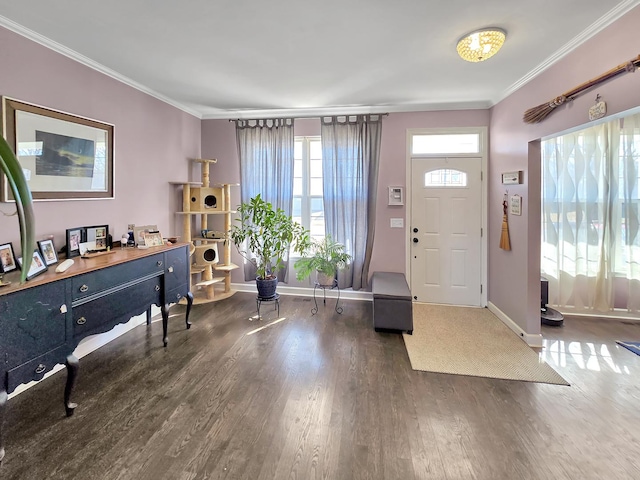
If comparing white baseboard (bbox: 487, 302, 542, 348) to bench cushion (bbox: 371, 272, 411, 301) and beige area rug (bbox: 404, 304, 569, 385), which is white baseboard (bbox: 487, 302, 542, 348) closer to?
beige area rug (bbox: 404, 304, 569, 385)

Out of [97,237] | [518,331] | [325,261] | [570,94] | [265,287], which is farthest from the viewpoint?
[325,261]

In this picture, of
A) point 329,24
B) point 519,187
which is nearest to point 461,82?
point 519,187

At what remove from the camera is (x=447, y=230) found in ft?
13.9

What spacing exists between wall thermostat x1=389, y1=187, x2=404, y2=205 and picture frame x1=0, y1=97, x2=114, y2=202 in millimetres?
3190

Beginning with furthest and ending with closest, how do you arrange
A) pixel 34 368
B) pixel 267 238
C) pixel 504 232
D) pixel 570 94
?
pixel 267 238, pixel 504 232, pixel 570 94, pixel 34 368

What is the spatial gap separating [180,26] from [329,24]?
1.06 meters

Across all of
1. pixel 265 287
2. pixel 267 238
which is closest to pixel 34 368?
pixel 265 287

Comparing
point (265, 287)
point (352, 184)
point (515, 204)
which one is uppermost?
point (352, 184)

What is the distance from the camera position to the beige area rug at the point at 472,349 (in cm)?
266

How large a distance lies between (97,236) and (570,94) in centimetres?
412

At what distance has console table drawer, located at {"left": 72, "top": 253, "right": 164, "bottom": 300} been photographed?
2.16 meters

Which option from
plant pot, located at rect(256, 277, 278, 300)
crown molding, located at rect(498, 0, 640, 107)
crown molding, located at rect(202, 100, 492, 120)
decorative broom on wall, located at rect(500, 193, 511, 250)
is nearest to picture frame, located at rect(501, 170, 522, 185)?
decorative broom on wall, located at rect(500, 193, 511, 250)

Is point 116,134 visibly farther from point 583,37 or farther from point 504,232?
point 504,232

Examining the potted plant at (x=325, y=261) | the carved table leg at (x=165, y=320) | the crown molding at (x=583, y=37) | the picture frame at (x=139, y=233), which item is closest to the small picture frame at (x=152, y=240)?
the picture frame at (x=139, y=233)
